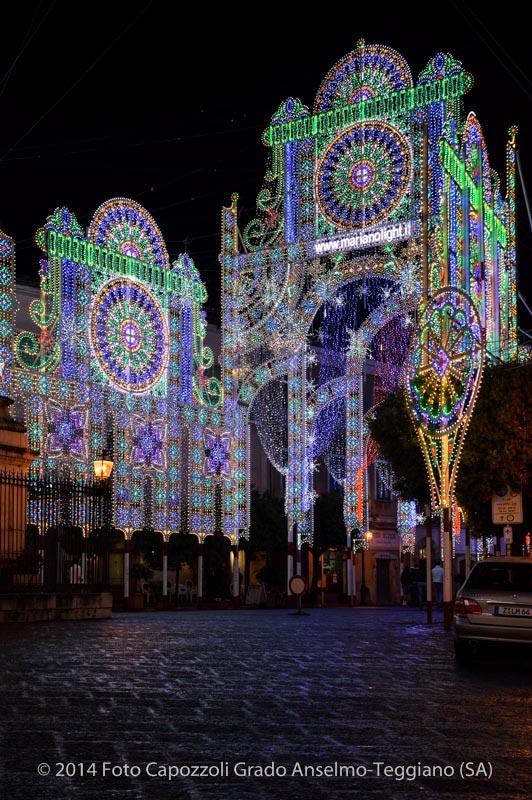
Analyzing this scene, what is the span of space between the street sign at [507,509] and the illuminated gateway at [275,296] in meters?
8.98

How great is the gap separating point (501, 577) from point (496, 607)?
0.67 m

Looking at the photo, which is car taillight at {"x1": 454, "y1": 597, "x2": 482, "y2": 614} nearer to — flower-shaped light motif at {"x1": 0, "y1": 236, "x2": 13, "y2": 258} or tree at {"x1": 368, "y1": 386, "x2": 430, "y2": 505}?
tree at {"x1": 368, "y1": 386, "x2": 430, "y2": 505}

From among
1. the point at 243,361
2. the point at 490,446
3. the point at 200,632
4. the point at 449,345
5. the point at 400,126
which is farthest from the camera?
the point at 243,361

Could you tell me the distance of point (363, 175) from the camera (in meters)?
39.6

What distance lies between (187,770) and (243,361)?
3626cm

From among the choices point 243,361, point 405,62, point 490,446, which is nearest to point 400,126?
point 405,62

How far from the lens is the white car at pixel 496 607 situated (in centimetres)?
1520

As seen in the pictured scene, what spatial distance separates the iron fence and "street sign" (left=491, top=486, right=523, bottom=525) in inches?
319

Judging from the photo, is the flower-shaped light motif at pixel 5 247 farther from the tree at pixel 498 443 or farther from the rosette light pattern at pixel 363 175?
the tree at pixel 498 443

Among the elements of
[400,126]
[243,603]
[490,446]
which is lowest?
[243,603]

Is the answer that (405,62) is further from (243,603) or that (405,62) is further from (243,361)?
(243,603)

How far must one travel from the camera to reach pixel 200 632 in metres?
21.8

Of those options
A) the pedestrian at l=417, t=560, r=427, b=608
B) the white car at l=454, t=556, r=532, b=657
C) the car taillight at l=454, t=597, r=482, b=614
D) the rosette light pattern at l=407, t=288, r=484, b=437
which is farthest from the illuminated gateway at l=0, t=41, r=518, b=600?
the car taillight at l=454, t=597, r=482, b=614

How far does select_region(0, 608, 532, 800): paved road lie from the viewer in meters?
6.61
